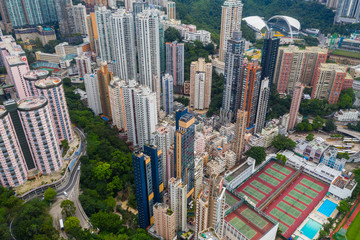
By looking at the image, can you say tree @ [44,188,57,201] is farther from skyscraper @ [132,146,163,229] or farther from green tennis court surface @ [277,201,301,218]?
green tennis court surface @ [277,201,301,218]

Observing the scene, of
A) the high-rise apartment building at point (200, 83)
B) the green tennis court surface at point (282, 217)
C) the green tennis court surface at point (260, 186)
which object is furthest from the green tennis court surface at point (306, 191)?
the high-rise apartment building at point (200, 83)

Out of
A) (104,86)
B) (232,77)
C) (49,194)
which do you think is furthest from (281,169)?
(49,194)

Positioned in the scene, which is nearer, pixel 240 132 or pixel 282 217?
pixel 282 217

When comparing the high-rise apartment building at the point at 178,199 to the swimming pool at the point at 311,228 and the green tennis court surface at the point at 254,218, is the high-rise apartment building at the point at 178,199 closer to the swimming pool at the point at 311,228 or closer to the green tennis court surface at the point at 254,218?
the green tennis court surface at the point at 254,218

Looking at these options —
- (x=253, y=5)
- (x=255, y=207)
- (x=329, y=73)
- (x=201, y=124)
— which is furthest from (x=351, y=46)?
(x=255, y=207)

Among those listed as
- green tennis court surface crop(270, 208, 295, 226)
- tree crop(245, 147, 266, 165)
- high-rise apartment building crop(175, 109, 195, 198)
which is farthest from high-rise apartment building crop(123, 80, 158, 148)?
green tennis court surface crop(270, 208, 295, 226)

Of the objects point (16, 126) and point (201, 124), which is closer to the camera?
point (16, 126)

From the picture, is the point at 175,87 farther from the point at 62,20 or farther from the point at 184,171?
the point at 62,20

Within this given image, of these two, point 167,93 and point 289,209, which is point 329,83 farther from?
point 167,93
